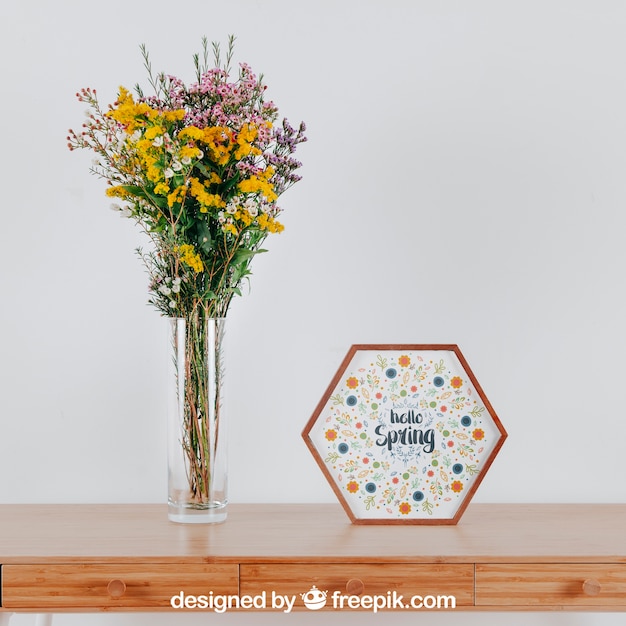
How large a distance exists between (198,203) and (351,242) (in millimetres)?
469

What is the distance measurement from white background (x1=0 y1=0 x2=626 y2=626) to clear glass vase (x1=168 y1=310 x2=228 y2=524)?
31cm

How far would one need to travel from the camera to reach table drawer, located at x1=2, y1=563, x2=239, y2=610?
1271 mm

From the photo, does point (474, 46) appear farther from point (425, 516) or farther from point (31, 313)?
point (31, 313)

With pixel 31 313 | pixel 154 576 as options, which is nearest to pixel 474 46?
pixel 31 313

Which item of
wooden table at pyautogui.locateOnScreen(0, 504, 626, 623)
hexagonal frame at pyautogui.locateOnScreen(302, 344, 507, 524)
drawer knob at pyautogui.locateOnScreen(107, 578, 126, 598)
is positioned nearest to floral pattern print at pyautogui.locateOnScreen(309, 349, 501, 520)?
hexagonal frame at pyautogui.locateOnScreen(302, 344, 507, 524)

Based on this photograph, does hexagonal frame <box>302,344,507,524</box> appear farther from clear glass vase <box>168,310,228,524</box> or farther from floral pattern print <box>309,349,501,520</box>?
clear glass vase <box>168,310,228,524</box>

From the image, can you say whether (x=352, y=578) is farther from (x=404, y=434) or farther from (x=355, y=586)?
(x=404, y=434)

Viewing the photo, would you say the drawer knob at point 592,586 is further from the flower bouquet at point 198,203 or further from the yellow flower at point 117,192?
the yellow flower at point 117,192

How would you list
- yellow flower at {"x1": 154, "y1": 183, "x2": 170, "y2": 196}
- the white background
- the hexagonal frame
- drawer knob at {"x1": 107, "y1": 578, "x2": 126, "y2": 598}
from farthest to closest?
1. the white background
2. the hexagonal frame
3. yellow flower at {"x1": 154, "y1": 183, "x2": 170, "y2": 196}
4. drawer knob at {"x1": 107, "y1": 578, "x2": 126, "y2": 598}

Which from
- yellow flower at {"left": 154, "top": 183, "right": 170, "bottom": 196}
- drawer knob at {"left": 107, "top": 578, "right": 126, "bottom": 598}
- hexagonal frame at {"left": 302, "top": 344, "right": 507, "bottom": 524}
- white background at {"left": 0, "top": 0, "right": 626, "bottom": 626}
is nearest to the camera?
drawer knob at {"left": 107, "top": 578, "right": 126, "bottom": 598}

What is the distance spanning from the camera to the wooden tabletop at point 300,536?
1.28 metres

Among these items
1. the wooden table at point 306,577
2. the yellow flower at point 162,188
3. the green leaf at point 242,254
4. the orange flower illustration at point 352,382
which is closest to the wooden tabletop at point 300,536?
the wooden table at point 306,577

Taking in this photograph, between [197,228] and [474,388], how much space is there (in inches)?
24.5

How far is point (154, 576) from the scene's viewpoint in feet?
4.19
